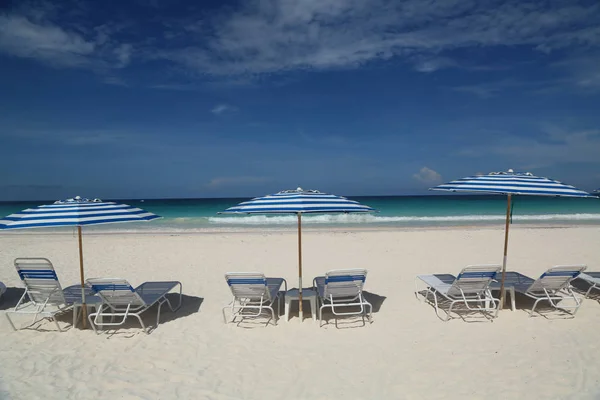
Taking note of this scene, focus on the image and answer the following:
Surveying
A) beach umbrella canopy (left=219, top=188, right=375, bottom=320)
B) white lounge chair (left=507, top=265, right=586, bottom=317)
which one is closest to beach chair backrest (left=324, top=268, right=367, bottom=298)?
beach umbrella canopy (left=219, top=188, right=375, bottom=320)

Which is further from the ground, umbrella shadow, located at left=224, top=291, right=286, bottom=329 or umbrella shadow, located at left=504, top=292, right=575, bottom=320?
umbrella shadow, located at left=504, top=292, right=575, bottom=320

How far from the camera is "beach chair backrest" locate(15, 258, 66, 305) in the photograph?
485cm

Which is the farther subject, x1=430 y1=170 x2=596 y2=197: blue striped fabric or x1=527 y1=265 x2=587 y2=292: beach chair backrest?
x1=527 y1=265 x2=587 y2=292: beach chair backrest

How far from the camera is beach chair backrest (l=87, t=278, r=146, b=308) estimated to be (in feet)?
15.2

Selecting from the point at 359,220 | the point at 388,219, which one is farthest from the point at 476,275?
the point at 388,219

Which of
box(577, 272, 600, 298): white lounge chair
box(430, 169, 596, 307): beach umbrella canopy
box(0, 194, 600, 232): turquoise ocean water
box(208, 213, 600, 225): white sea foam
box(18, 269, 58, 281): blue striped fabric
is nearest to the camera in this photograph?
box(430, 169, 596, 307): beach umbrella canopy

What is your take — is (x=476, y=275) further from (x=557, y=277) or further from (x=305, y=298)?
(x=305, y=298)

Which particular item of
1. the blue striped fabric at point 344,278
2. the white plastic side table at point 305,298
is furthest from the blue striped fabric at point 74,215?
the blue striped fabric at point 344,278

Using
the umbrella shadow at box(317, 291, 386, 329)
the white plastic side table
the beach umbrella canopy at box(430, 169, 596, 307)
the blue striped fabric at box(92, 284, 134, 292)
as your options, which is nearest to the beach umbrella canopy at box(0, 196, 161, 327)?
the blue striped fabric at box(92, 284, 134, 292)

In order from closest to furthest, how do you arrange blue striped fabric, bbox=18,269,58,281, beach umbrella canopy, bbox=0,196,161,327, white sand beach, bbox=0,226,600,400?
white sand beach, bbox=0,226,600,400
beach umbrella canopy, bbox=0,196,161,327
blue striped fabric, bbox=18,269,58,281

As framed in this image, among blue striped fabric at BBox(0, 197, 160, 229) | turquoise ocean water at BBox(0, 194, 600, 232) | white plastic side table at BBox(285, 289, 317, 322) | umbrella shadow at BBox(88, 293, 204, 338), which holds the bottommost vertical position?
turquoise ocean water at BBox(0, 194, 600, 232)

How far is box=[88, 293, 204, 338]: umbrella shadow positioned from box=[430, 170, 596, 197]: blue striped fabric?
427 cm

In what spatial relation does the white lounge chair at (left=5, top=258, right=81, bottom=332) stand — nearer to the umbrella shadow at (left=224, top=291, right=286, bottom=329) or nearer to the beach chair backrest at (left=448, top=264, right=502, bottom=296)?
the umbrella shadow at (left=224, top=291, right=286, bottom=329)

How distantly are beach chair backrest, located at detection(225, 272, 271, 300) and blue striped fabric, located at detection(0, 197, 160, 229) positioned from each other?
142 centimetres
